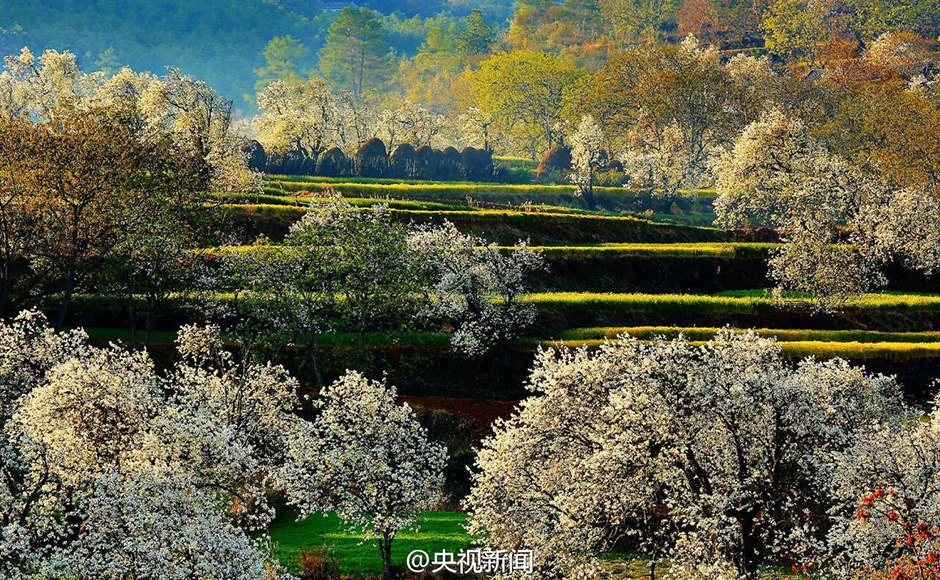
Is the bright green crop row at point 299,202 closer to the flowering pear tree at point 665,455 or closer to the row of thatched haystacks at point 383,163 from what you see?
the row of thatched haystacks at point 383,163

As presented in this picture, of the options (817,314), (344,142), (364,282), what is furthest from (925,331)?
(344,142)

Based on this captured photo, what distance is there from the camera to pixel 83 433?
116 ft

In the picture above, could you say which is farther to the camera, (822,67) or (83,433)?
(822,67)

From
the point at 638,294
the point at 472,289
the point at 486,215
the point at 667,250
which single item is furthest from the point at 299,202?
the point at 472,289

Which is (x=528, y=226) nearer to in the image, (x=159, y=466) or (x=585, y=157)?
(x=585, y=157)

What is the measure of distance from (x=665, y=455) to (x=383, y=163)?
115 meters

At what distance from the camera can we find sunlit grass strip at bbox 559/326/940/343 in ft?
199

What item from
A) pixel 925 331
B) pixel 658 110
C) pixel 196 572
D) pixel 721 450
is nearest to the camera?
pixel 196 572

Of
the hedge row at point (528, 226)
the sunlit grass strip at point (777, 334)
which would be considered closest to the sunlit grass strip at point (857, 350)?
the sunlit grass strip at point (777, 334)

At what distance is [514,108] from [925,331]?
125 metres

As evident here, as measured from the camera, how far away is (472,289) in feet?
192

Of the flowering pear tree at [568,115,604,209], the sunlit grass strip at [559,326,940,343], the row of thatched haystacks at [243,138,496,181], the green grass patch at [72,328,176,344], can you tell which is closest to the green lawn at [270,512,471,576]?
the green grass patch at [72,328,176,344]

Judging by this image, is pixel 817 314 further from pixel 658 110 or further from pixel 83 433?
pixel 658 110

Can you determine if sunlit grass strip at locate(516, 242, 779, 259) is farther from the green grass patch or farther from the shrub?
the shrub
